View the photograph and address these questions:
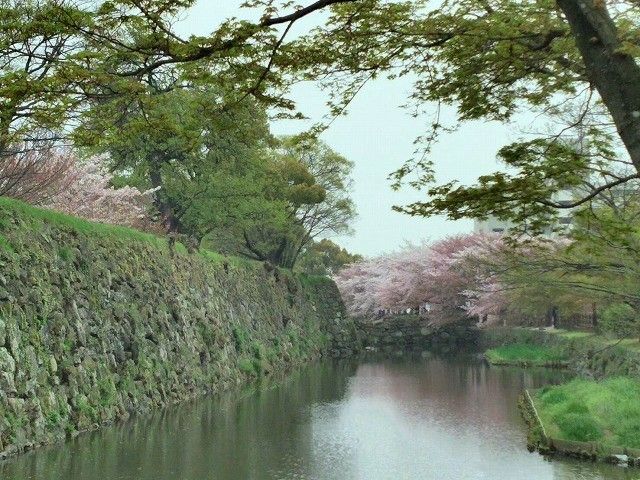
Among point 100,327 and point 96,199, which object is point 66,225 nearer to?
point 100,327

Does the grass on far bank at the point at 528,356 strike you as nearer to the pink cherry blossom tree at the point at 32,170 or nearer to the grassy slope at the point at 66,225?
the grassy slope at the point at 66,225

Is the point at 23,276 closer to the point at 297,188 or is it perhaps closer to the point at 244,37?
the point at 244,37

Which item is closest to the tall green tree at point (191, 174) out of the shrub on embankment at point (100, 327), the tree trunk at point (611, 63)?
the shrub on embankment at point (100, 327)

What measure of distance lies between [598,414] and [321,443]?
457cm

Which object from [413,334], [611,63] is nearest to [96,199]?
[611,63]

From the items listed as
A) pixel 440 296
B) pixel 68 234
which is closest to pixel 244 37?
pixel 68 234

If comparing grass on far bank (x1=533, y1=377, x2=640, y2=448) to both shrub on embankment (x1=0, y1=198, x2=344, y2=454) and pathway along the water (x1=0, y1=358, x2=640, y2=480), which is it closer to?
pathway along the water (x1=0, y1=358, x2=640, y2=480)

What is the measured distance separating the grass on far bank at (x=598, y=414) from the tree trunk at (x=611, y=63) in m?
7.89

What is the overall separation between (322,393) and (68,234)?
8.65m

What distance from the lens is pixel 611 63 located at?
6.18 m

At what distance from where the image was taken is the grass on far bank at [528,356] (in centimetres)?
3048

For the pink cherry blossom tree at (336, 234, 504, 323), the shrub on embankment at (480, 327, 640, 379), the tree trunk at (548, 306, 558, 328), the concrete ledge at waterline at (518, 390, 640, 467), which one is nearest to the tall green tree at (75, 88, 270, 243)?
the shrub on embankment at (480, 327, 640, 379)

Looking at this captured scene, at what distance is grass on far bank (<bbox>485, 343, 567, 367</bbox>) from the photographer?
3048 centimetres

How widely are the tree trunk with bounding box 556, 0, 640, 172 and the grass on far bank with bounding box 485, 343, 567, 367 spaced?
82.4 feet
